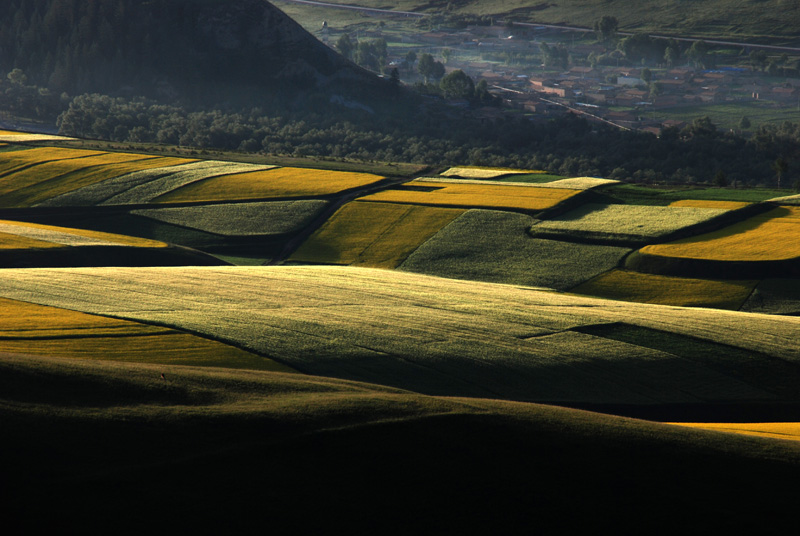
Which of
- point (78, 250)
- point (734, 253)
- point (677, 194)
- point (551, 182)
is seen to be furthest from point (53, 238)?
point (677, 194)

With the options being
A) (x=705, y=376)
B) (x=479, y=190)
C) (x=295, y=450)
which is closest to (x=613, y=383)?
(x=705, y=376)

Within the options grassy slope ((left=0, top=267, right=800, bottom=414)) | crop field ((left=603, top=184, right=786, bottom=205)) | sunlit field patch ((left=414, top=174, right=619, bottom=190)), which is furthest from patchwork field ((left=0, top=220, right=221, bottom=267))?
crop field ((left=603, top=184, right=786, bottom=205))

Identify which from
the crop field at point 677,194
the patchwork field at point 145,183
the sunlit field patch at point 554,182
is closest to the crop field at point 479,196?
the sunlit field patch at point 554,182

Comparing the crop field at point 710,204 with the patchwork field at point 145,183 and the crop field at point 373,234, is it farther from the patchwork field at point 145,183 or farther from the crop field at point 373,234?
the patchwork field at point 145,183

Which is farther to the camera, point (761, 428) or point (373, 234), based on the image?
point (373, 234)

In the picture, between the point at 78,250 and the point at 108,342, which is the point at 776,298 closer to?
the point at 108,342

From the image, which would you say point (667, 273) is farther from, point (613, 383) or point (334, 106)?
point (334, 106)
